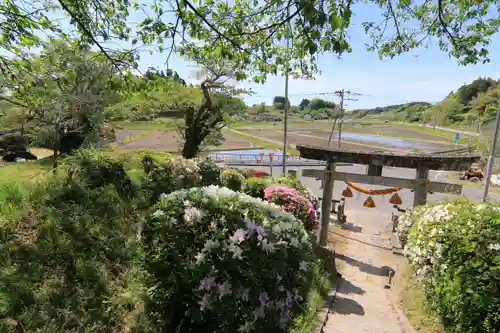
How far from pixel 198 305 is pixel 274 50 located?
11.8 feet

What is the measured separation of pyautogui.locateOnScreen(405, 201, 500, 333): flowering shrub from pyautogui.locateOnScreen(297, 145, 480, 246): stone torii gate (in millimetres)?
4204

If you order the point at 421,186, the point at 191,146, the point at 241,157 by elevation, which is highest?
the point at 191,146

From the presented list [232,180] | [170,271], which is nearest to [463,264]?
[170,271]

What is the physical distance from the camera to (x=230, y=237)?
2600mm

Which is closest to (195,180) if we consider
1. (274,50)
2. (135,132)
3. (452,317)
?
(274,50)

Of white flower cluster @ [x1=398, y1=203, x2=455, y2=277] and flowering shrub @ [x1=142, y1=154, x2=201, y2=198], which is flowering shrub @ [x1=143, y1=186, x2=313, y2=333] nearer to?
white flower cluster @ [x1=398, y1=203, x2=455, y2=277]

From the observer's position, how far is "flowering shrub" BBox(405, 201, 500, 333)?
3.15 m

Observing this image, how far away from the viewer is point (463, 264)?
346 cm

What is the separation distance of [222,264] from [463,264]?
2.77 metres

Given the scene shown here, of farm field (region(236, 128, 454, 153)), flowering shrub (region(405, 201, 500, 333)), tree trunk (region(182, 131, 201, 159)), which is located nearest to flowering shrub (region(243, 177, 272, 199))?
flowering shrub (region(405, 201, 500, 333))

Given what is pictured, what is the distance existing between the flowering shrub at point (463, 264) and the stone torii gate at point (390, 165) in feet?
13.8

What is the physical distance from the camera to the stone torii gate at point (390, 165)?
810 cm

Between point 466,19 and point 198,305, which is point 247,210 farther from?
point 466,19

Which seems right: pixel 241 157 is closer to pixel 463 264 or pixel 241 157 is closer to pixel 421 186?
pixel 421 186
